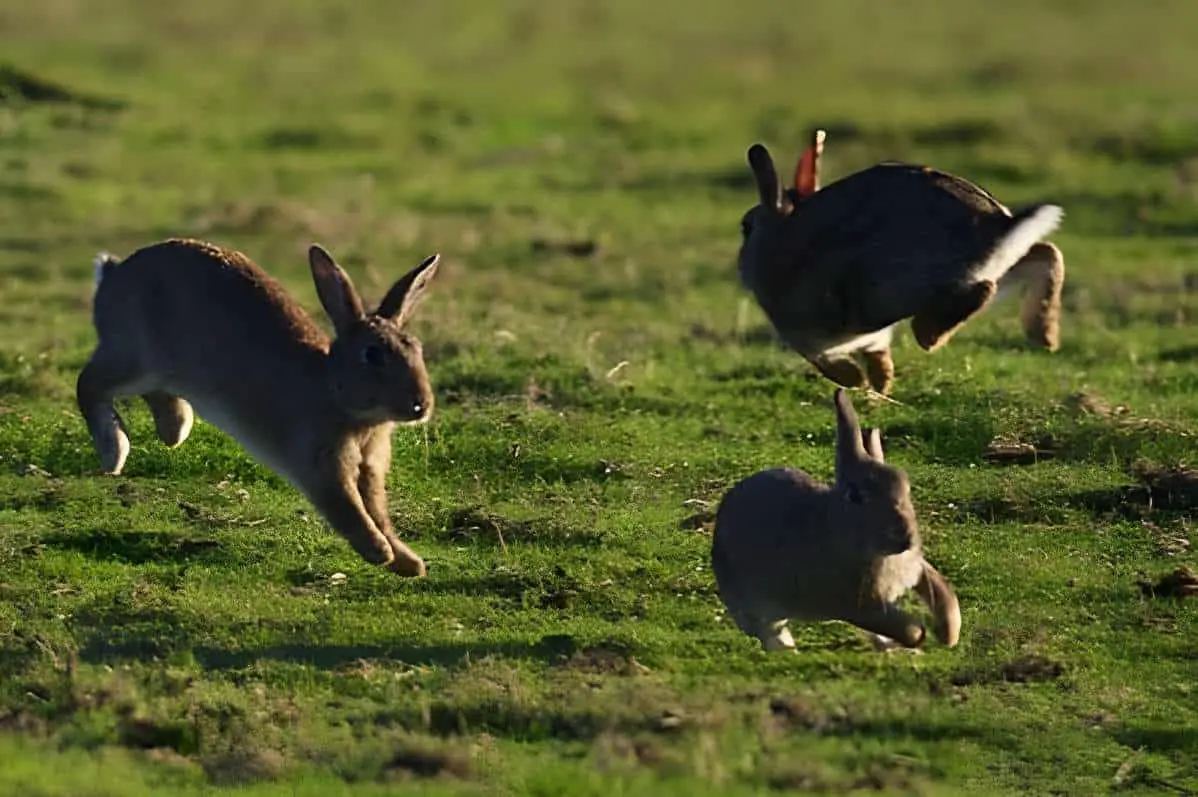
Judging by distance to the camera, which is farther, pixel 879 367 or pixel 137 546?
pixel 879 367

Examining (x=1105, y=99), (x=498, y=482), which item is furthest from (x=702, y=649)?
(x=1105, y=99)

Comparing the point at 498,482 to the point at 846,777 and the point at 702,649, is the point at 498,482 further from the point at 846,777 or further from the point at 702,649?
the point at 846,777

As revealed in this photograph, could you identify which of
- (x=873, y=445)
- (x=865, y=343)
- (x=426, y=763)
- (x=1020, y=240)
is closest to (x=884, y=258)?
(x=1020, y=240)

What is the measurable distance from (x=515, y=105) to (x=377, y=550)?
19267 millimetres

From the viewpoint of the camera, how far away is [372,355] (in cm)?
847

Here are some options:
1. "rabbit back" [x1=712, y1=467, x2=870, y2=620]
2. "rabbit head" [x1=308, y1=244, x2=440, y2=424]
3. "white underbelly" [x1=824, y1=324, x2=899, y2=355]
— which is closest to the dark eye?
"rabbit head" [x1=308, y1=244, x2=440, y2=424]

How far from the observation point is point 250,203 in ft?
63.4

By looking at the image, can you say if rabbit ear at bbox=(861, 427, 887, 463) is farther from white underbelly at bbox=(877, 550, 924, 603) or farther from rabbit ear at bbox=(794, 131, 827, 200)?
rabbit ear at bbox=(794, 131, 827, 200)

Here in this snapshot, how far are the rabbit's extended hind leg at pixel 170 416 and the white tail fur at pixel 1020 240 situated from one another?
3.86m

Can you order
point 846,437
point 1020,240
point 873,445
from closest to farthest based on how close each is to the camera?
point 846,437, point 873,445, point 1020,240

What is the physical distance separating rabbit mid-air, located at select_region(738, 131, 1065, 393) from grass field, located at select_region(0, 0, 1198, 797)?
982 millimetres

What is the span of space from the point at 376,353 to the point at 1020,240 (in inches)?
106

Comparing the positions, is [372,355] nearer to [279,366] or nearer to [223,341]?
[279,366]

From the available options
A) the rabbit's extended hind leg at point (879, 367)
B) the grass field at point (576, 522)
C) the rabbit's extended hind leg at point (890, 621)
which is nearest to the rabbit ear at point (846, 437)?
the rabbit's extended hind leg at point (890, 621)
